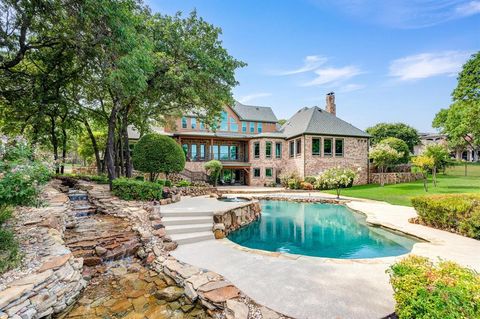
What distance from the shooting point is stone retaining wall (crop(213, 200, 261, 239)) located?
23.7 feet

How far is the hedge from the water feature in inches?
314

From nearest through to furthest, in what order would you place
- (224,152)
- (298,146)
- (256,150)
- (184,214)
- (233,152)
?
1. (184,214)
2. (298,146)
3. (256,150)
4. (224,152)
5. (233,152)

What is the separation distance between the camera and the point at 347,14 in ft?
35.1

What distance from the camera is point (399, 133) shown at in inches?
1528

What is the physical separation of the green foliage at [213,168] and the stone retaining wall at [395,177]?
1572cm

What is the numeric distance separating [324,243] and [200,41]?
37.6 ft

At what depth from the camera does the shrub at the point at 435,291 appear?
83.3 inches

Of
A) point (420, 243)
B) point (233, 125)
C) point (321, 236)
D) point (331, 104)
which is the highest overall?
point (331, 104)

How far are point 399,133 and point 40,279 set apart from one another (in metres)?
47.2

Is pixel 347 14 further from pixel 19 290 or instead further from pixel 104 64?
pixel 19 290

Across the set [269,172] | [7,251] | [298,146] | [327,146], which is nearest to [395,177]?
[327,146]

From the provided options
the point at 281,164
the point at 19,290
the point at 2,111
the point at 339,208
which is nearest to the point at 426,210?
the point at 339,208

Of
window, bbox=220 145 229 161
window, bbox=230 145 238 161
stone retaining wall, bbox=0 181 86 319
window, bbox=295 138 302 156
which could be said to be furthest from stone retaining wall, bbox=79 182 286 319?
window, bbox=230 145 238 161

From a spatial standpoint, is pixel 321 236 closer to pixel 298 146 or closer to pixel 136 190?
pixel 136 190
